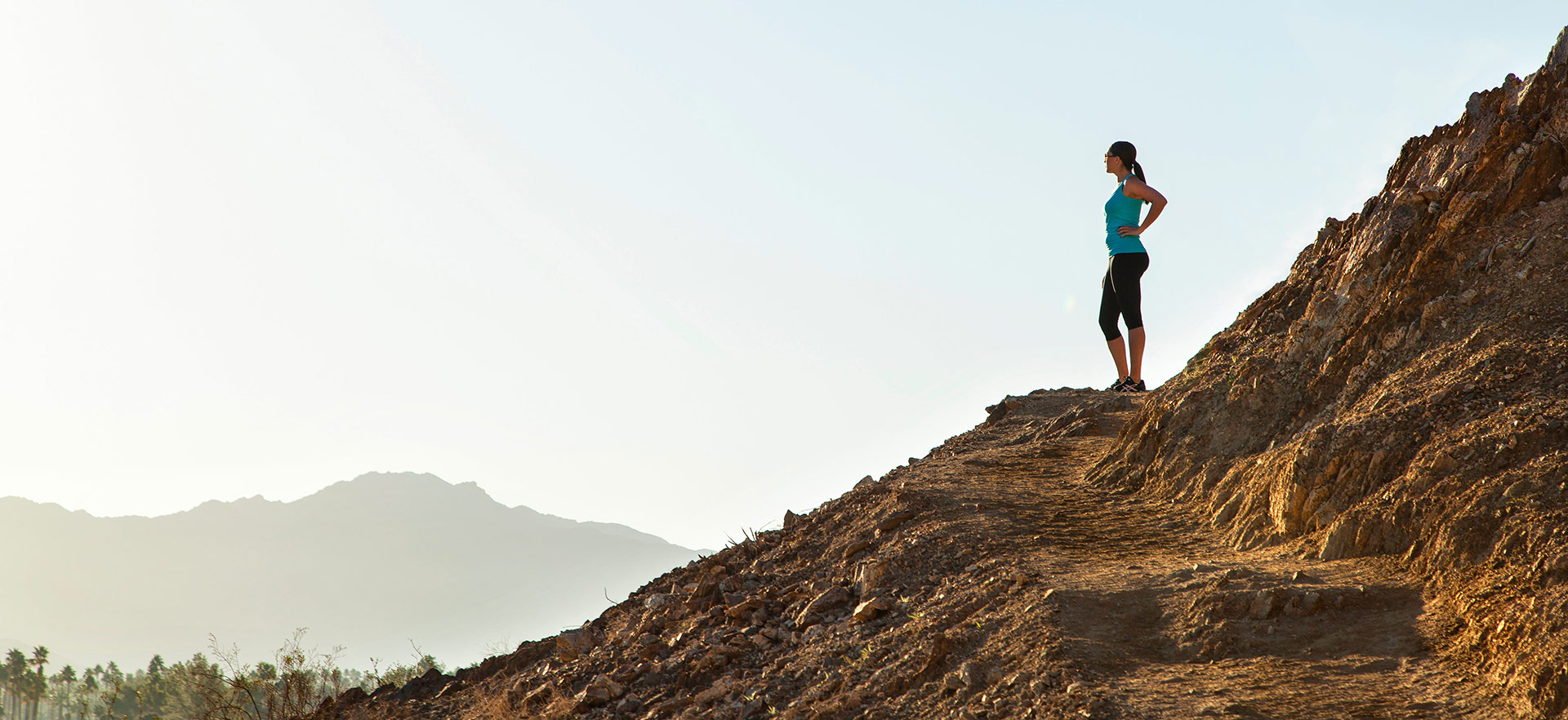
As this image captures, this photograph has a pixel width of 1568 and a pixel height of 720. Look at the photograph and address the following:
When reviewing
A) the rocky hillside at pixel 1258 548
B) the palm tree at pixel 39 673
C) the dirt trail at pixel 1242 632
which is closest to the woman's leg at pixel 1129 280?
the rocky hillside at pixel 1258 548

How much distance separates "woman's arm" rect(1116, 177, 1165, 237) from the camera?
8883 millimetres

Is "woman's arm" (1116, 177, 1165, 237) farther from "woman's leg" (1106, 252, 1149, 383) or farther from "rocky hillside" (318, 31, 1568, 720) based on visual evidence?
"rocky hillside" (318, 31, 1568, 720)

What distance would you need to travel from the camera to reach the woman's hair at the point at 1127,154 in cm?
912

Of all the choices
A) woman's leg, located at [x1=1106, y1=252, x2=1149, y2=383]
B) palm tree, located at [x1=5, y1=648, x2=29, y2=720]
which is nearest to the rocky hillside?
woman's leg, located at [x1=1106, y1=252, x2=1149, y2=383]

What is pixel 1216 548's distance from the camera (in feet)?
18.6

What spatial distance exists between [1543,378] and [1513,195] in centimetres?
188

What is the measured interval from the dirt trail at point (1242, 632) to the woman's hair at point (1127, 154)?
4.24 meters

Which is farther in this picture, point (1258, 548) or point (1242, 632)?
point (1258, 548)

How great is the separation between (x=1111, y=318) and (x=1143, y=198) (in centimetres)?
126

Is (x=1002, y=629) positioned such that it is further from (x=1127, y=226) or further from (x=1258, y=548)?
(x=1127, y=226)

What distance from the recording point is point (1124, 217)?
909 centimetres

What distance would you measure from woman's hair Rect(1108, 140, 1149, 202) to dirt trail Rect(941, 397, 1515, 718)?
4239 mm

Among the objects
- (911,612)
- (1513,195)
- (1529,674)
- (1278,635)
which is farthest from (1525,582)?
(1513,195)

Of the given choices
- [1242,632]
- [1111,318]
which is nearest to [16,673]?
[1111,318]
